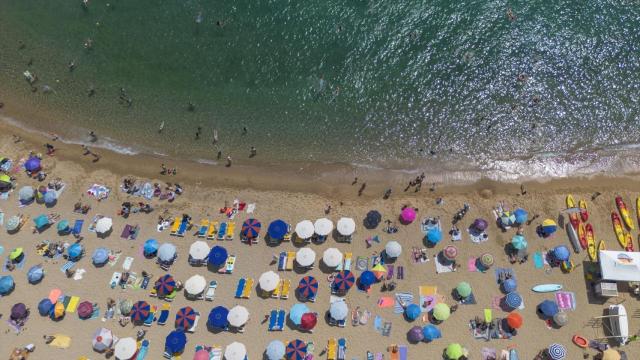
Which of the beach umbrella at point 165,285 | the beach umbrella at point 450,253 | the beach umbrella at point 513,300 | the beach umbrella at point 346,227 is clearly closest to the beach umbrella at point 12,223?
the beach umbrella at point 165,285

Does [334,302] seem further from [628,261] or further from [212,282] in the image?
[628,261]

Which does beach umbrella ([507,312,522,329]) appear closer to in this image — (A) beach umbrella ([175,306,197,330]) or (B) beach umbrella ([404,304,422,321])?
(B) beach umbrella ([404,304,422,321])

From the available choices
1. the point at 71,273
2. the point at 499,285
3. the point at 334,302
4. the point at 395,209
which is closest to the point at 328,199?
the point at 395,209

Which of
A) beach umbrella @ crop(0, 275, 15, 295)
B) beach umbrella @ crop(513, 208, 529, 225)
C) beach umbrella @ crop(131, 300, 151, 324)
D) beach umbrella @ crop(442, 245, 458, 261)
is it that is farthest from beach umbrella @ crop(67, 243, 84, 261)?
beach umbrella @ crop(513, 208, 529, 225)

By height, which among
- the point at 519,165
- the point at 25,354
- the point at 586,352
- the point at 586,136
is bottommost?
the point at 25,354

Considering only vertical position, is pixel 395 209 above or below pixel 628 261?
above

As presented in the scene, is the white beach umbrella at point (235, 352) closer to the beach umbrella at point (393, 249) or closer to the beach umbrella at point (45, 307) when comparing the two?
the beach umbrella at point (393, 249)

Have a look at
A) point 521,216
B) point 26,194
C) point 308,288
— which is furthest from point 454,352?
point 26,194
